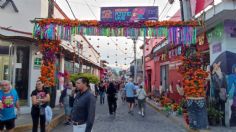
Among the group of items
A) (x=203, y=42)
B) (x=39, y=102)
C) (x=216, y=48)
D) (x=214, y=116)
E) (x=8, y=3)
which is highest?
(x=8, y=3)

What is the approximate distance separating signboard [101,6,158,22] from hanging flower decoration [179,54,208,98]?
2884 millimetres

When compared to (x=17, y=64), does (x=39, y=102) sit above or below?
below

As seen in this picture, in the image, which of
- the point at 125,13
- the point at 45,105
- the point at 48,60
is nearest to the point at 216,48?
the point at 125,13

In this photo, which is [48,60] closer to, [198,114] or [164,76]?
[198,114]

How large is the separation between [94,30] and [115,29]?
0.76 meters

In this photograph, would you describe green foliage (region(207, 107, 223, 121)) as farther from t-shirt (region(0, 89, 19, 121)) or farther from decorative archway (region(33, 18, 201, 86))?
t-shirt (region(0, 89, 19, 121))

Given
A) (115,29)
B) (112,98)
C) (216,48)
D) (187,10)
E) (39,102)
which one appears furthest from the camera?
(112,98)

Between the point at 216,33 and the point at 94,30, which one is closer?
the point at 94,30

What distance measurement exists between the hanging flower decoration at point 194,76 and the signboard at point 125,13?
2.88 m

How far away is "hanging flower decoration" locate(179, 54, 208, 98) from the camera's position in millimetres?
11781

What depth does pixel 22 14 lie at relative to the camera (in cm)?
1581

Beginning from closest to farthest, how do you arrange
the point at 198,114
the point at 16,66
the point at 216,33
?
the point at 198,114 → the point at 216,33 → the point at 16,66

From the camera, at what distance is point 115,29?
1259 centimetres

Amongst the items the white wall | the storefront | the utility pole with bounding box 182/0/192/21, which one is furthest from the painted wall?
the storefront
